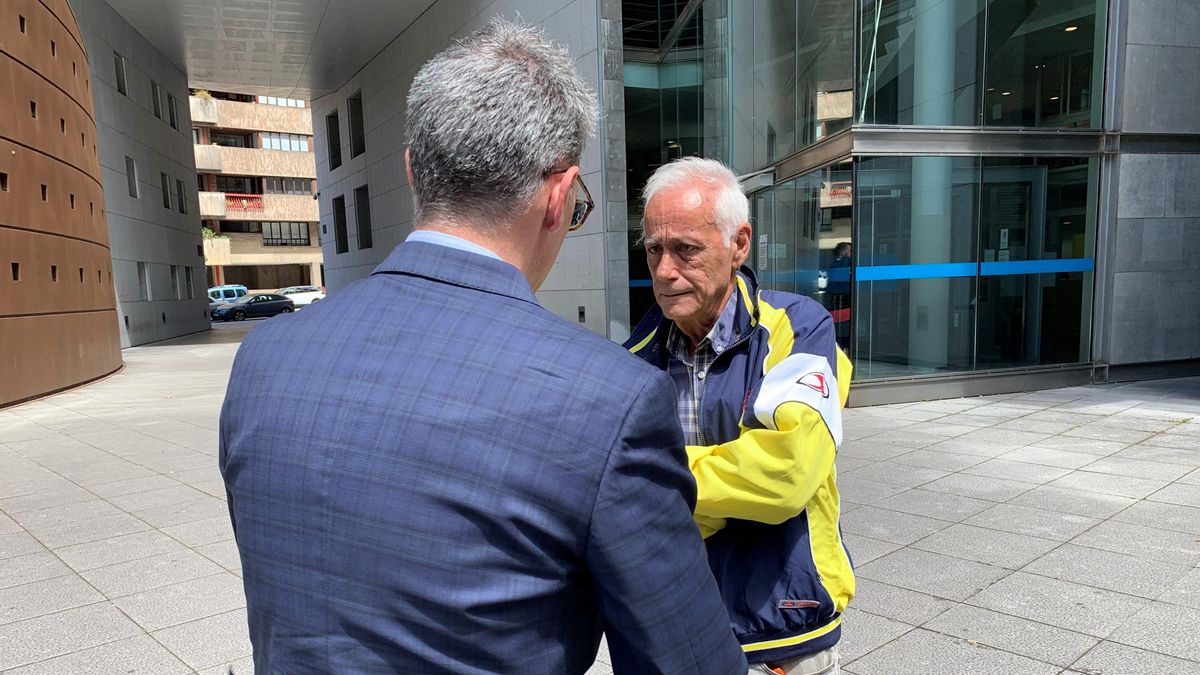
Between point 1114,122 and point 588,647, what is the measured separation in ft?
38.6

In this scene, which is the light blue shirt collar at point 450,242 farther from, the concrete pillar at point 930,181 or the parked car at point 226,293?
the parked car at point 226,293

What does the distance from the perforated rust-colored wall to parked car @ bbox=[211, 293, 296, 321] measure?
23.4 m

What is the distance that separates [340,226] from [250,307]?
1058 centimetres

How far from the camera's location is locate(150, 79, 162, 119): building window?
24.0 meters

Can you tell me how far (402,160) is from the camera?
77.3 feet

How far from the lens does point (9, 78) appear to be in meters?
10.5

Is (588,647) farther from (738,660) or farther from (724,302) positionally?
(724,302)

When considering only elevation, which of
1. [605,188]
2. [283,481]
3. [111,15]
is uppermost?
[111,15]

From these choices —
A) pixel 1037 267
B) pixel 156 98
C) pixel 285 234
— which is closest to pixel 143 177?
pixel 156 98

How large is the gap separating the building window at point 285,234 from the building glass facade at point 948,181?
49.4 meters

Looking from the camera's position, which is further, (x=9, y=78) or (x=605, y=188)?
(x=605, y=188)

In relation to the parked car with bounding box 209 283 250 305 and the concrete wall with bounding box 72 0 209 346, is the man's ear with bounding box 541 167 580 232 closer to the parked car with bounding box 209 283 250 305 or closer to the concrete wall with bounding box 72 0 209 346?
the concrete wall with bounding box 72 0 209 346

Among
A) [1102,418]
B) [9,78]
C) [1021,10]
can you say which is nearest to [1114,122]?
[1021,10]

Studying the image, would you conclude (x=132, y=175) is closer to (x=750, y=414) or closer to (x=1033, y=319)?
(x=1033, y=319)
